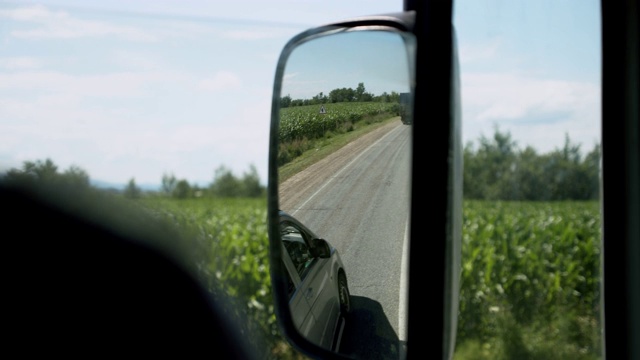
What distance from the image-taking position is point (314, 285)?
1776 millimetres

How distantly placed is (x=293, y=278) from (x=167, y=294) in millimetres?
3500

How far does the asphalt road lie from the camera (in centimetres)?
155

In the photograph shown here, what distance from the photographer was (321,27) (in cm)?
163

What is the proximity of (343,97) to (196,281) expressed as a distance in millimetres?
4133

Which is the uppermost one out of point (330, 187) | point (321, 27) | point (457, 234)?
point (321, 27)

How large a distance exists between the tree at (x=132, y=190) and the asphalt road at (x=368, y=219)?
11.7ft

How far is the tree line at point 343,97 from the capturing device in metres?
1.56

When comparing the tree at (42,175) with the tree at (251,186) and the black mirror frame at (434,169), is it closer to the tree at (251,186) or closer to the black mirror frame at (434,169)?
the tree at (251,186)

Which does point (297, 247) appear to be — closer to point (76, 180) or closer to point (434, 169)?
point (434, 169)

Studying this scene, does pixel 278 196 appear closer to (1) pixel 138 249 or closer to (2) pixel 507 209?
(2) pixel 507 209

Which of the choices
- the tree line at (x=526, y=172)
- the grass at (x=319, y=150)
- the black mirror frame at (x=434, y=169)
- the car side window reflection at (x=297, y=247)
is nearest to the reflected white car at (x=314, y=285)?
the car side window reflection at (x=297, y=247)

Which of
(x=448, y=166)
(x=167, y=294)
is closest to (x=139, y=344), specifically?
(x=167, y=294)

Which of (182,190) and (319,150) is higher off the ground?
(319,150)

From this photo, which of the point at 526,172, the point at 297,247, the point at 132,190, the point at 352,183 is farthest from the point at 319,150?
the point at 132,190
